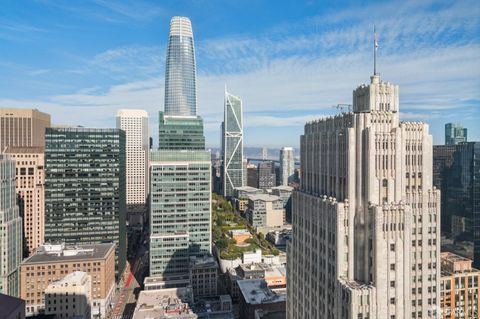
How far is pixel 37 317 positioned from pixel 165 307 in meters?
41.0

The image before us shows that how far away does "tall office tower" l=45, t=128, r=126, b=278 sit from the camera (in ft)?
540

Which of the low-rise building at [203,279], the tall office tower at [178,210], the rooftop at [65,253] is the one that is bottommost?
the low-rise building at [203,279]

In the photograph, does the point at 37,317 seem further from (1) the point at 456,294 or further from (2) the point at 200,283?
(1) the point at 456,294

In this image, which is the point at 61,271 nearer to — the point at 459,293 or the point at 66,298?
the point at 66,298

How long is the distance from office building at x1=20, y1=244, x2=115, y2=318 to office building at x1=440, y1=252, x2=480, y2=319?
117983mm

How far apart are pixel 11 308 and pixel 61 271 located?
312ft

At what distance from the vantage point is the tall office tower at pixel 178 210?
155 metres

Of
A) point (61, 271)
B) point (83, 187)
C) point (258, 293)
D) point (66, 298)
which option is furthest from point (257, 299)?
point (83, 187)

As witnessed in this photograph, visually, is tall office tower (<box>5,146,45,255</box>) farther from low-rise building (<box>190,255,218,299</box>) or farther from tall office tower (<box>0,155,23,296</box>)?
low-rise building (<box>190,255,218,299</box>)

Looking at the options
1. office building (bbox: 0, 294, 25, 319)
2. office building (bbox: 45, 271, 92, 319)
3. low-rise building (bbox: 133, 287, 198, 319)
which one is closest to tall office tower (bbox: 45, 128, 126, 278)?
office building (bbox: 45, 271, 92, 319)

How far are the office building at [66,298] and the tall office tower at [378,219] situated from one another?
320 ft

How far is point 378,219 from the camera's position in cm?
4444

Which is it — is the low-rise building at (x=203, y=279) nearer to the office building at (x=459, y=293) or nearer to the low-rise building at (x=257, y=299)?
the low-rise building at (x=257, y=299)

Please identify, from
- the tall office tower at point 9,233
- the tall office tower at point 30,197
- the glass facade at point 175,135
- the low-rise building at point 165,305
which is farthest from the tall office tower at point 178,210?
the tall office tower at point 30,197
